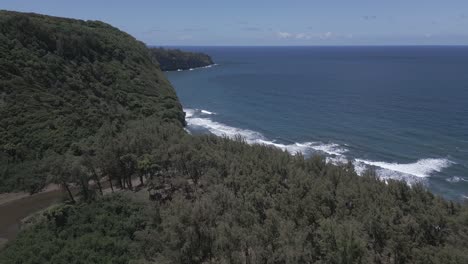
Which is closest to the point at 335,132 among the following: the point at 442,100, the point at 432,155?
the point at 432,155

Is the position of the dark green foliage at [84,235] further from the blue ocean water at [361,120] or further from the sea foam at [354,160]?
the blue ocean water at [361,120]

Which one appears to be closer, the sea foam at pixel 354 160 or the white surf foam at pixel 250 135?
the sea foam at pixel 354 160

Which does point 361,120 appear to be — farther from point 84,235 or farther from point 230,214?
point 84,235

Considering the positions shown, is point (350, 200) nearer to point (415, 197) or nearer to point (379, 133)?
point (415, 197)

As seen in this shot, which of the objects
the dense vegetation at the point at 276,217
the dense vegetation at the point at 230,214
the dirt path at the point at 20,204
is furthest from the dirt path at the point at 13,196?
the dense vegetation at the point at 276,217

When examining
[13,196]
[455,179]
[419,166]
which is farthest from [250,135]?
[13,196]

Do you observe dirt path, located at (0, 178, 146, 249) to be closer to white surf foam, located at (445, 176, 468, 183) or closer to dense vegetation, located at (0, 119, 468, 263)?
dense vegetation, located at (0, 119, 468, 263)
